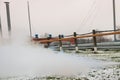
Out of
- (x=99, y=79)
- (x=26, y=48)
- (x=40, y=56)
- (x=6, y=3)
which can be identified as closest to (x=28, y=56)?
(x=40, y=56)

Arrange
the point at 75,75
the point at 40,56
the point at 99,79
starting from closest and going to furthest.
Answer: the point at 99,79 → the point at 75,75 → the point at 40,56

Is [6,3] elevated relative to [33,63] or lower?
elevated

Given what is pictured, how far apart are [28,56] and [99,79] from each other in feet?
12.7

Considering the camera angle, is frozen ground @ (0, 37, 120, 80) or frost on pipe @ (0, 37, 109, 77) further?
frost on pipe @ (0, 37, 109, 77)

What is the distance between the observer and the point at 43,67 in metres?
8.34

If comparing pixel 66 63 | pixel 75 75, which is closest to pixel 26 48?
pixel 66 63

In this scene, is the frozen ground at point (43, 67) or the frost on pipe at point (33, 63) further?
the frost on pipe at point (33, 63)

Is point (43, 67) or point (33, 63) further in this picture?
point (33, 63)

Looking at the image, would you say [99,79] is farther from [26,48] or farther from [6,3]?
[6,3]

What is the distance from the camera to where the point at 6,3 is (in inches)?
1144

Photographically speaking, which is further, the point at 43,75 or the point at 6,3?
the point at 6,3

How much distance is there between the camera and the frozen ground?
678cm

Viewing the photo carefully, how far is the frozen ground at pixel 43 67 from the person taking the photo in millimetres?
6781

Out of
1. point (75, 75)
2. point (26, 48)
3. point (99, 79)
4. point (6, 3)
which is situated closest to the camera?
point (99, 79)
